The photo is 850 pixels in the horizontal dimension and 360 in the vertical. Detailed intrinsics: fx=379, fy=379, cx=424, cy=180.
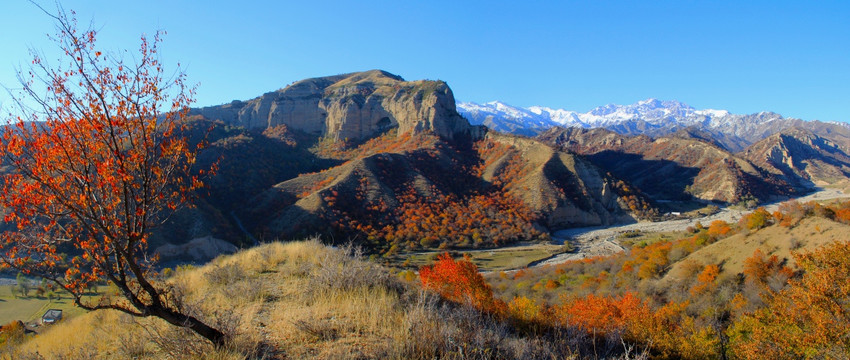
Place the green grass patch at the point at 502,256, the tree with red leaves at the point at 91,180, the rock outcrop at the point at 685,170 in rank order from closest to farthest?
the tree with red leaves at the point at 91,180
the green grass patch at the point at 502,256
the rock outcrop at the point at 685,170

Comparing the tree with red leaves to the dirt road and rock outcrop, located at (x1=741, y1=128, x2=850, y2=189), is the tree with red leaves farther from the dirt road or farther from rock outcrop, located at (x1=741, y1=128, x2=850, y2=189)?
rock outcrop, located at (x1=741, y1=128, x2=850, y2=189)

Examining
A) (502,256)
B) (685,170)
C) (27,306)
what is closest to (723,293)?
(502,256)

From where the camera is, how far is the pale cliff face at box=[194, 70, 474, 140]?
78.5 meters

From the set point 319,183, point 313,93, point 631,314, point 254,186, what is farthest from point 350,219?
point 313,93

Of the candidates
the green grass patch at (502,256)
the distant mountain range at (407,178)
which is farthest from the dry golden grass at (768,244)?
the distant mountain range at (407,178)

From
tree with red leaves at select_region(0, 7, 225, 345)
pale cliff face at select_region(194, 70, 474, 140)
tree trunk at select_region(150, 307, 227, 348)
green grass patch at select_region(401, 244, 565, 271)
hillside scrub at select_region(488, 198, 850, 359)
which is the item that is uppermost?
pale cliff face at select_region(194, 70, 474, 140)

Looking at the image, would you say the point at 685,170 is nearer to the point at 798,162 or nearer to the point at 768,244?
the point at 798,162

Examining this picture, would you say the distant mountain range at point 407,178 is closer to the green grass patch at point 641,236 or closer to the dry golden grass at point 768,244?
the green grass patch at point 641,236

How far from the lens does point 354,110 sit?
275 feet

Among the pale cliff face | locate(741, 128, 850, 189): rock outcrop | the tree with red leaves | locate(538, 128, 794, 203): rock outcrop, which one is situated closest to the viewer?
the tree with red leaves

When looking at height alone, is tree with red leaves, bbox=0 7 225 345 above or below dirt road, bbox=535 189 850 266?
above

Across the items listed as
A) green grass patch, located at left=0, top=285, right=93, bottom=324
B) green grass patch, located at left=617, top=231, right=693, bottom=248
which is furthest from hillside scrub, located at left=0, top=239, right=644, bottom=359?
green grass patch, located at left=617, top=231, right=693, bottom=248

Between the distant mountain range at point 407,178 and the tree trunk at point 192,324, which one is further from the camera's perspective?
the distant mountain range at point 407,178

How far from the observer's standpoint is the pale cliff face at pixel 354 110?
78.5 metres
